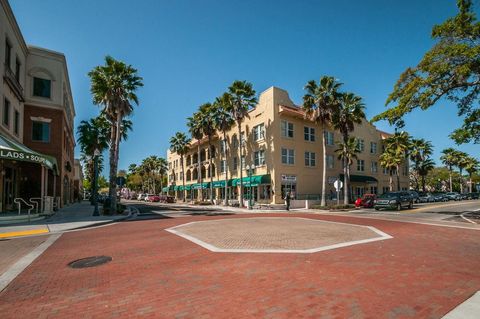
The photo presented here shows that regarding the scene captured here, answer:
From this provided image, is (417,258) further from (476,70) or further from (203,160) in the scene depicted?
(203,160)

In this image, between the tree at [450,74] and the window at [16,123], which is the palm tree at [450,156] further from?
the window at [16,123]

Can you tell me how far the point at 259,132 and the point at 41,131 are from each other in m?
23.8

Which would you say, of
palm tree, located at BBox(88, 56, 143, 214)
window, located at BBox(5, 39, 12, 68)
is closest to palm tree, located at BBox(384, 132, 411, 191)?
palm tree, located at BBox(88, 56, 143, 214)

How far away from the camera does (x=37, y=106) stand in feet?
87.1

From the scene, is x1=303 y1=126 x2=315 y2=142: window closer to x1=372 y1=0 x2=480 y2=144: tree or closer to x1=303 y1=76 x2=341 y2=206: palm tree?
x1=303 y1=76 x2=341 y2=206: palm tree

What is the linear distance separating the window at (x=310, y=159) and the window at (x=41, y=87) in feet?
97.6

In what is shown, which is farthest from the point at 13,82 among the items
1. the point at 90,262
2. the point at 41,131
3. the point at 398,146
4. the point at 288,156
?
the point at 398,146

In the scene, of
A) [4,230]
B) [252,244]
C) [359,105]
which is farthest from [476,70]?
[4,230]

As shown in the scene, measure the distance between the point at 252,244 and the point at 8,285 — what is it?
6.47 m

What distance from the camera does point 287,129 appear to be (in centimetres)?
3762

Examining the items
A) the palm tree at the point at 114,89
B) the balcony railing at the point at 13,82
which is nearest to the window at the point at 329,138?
the palm tree at the point at 114,89

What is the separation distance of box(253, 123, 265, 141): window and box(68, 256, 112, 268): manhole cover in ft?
101

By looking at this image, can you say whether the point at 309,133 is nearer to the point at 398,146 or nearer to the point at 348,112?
the point at 348,112

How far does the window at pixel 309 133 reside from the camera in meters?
40.0
